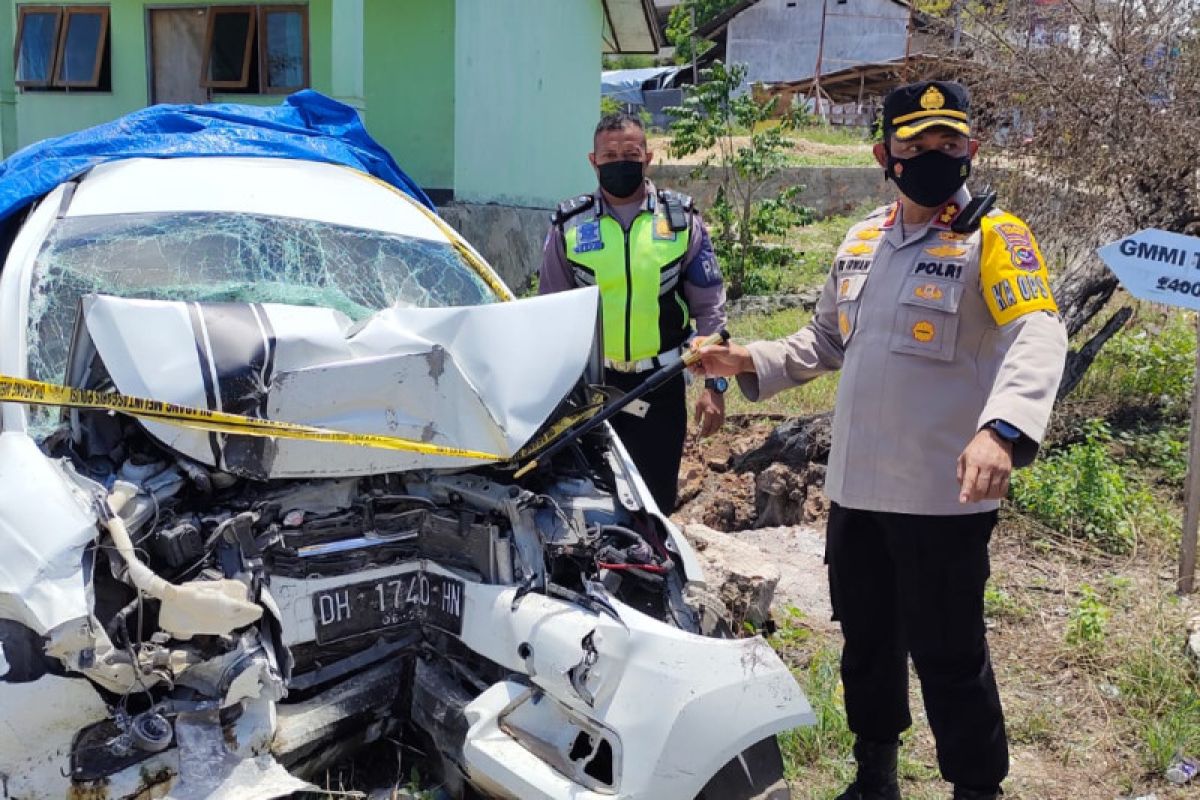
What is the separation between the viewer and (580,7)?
13375 mm

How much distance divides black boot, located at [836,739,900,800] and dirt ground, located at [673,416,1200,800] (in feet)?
0.49

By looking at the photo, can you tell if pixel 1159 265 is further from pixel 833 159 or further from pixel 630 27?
pixel 833 159

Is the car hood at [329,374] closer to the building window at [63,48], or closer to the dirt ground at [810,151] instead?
the building window at [63,48]

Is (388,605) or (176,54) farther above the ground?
(176,54)

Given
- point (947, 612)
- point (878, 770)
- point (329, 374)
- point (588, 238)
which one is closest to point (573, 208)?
point (588, 238)

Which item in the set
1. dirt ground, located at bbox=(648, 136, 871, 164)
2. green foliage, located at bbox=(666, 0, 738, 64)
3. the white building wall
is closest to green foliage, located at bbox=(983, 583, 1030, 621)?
dirt ground, located at bbox=(648, 136, 871, 164)

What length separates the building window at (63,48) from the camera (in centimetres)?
1099

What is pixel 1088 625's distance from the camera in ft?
11.7

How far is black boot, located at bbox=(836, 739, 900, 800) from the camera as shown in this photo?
273 centimetres

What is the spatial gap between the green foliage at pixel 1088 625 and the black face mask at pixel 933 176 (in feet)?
6.35

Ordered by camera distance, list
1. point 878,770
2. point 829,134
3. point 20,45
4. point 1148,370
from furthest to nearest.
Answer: point 829,134, point 20,45, point 1148,370, point 878,770

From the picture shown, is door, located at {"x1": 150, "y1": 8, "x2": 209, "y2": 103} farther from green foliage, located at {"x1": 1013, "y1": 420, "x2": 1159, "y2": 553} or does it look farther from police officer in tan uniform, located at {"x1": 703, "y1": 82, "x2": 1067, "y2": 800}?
police officer in tan uniform, located at {"x1": 703, "y1": 82, "x2": 1067, "y2": 800}

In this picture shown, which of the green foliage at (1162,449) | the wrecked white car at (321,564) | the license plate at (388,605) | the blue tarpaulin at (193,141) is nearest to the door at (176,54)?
the blue tarpaulin at (193,141)

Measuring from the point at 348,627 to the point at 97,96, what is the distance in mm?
10599
